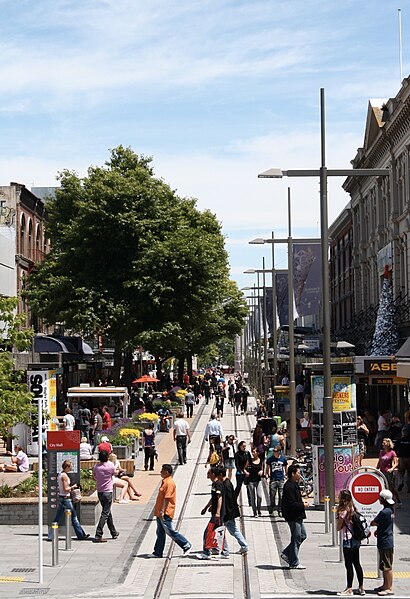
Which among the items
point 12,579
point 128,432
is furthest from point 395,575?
point 128,432

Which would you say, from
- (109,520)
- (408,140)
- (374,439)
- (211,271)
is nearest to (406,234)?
(408,140)

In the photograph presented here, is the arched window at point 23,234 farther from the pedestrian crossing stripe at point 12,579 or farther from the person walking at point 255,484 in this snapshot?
the pedestrian crossing stripe at point 12,579

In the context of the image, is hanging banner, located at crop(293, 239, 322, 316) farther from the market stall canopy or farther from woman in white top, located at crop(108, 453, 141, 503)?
the market stall canopy

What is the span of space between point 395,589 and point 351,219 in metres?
60.1

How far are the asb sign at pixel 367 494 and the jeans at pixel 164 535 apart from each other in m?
3.13

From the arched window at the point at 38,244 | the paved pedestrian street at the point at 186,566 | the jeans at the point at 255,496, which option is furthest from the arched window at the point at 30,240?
the jeans at the point at 255,496

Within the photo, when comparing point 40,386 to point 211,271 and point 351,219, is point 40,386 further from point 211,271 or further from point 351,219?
point 351,219

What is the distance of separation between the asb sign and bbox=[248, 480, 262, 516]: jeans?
6.37 m

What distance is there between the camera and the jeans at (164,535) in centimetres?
1778

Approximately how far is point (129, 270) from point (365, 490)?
126 ft

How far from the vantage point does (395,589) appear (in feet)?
50.1

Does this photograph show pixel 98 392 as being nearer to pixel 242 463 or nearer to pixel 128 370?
pixel 242 463

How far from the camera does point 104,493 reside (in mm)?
19844

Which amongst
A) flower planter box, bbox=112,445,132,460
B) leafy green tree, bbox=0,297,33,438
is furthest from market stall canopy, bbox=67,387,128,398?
leafy green tree, bbox=0,297,33,438
